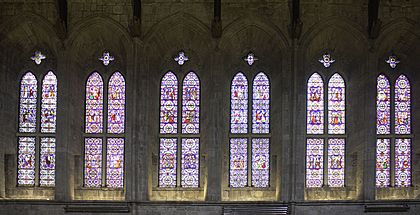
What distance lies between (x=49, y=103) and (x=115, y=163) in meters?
2.97

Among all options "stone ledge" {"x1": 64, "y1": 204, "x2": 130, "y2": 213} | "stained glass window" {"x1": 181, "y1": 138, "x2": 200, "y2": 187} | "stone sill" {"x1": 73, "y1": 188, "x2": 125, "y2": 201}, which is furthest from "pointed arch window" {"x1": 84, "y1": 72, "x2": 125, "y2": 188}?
"stained glass window" {"x1": 181, "y1": 138, "x2": 200, "y2": 187}

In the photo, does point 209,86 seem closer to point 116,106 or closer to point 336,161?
point 116,106

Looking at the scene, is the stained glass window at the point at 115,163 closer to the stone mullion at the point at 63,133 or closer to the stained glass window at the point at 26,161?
the stone mullion at the point at 63,133

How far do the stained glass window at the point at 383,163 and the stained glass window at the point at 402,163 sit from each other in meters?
0.27

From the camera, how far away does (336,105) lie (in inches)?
1053

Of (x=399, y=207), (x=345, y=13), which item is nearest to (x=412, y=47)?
(x=345, y=13)

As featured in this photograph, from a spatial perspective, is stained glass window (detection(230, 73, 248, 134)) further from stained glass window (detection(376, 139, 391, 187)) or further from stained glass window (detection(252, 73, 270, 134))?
stained glass window (detection(376, 139, 391, 187))

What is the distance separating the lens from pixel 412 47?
26578 millimetres

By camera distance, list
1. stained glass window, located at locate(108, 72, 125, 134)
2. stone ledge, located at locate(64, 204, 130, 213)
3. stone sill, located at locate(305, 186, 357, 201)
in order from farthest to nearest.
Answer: stained glass window, located at locate(108, 72, 125, 134) → stone sill, located at locate(305, 186, 357, 201) → stone ledge, located at locate(64, 204, 130, 213)

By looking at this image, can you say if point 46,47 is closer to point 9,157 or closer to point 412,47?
point 9,157

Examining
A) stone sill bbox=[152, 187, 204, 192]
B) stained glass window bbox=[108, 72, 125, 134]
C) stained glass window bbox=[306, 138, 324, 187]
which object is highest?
stained glass window bbox=[108, 72, 125, 134]

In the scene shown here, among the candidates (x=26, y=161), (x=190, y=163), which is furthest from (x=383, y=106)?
(x=26, y=161)

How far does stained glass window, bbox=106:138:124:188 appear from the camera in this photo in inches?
1040

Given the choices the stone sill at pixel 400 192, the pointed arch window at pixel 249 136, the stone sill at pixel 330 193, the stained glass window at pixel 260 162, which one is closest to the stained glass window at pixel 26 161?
the pointed arch window at pixel 249 136
